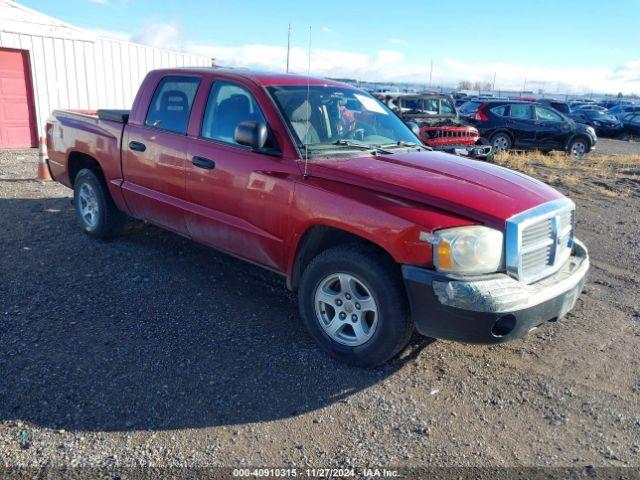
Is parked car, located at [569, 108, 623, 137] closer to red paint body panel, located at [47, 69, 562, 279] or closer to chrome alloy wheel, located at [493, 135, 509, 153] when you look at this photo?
chrome alloy wheel, located at [493, 135, 509, 153]

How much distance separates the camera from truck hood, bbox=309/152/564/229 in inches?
127

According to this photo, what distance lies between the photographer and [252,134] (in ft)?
12.4

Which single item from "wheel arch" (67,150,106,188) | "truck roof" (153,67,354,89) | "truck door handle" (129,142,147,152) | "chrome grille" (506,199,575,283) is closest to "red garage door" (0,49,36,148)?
"wheel arch" (67,150,106,188)

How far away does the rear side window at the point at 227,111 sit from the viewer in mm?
4258

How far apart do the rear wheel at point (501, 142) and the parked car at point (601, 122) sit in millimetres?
12544

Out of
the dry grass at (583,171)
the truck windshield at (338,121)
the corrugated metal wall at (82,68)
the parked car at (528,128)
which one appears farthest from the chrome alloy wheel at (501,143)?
the truck windshield at (338,121)

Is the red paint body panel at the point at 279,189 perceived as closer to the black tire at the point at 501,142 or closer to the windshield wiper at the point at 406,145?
the windshield wiper at the point at 406,145

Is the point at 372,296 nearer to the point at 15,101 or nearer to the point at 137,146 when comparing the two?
the point at 137,146

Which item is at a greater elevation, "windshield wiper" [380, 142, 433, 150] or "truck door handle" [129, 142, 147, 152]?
"windshield wiper" [380, 142, 433, 150]

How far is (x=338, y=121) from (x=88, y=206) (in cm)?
326

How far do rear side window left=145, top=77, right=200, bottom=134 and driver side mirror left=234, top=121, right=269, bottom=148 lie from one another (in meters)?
1.02

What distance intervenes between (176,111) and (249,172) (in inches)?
51.6

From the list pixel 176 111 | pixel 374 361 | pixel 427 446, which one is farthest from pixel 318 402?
pixel 176 111

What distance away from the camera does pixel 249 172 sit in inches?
158
